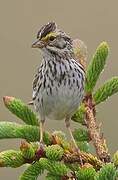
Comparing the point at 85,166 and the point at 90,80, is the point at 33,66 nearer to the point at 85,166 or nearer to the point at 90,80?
the point at 90,80

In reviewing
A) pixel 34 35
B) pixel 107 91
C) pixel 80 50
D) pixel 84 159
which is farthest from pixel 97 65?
pixel 34 35

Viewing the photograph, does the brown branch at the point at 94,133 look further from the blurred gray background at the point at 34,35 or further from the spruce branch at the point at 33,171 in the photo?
the blurred gray background at the point at 34,35

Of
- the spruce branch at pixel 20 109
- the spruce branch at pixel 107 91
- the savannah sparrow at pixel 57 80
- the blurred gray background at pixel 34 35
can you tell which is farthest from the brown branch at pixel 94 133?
the blurred gray background at pixel 34 35

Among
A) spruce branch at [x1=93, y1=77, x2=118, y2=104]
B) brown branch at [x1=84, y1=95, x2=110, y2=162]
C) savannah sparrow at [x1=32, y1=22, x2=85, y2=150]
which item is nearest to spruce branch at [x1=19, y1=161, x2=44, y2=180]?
brown branch at [x1=84, y1=95, x2=110, y2=162]

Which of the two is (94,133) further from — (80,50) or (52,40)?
(52,40)

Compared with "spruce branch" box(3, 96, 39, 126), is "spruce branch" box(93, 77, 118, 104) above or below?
above

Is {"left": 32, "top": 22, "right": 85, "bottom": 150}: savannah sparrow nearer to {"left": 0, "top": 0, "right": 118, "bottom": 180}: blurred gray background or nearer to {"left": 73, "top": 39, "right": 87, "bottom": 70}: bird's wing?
{"left": 73, "top": 39, "right": 87, "bottom": 70}: bird's wing

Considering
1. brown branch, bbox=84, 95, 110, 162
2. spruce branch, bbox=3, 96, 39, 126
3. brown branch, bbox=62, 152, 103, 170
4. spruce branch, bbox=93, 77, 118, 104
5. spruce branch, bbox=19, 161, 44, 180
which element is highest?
spruce branch, bbox=93, 77, 118, 104
